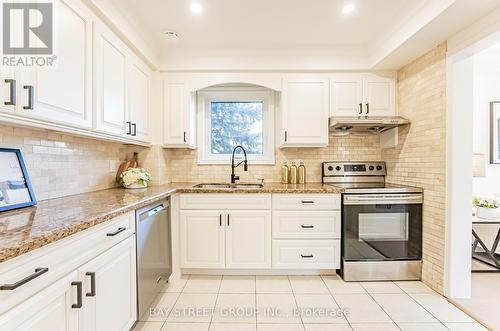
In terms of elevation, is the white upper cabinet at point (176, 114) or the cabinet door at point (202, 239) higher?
the white upper cabinet at point (176, 114)

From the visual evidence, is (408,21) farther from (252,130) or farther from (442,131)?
(252,130)

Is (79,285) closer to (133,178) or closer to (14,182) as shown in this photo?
(14,182)

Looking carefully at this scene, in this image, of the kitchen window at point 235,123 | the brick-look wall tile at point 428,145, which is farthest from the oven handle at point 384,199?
the kitchen window at point 235,123

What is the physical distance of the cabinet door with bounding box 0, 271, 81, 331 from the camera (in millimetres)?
810

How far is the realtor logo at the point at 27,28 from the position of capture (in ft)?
3.83

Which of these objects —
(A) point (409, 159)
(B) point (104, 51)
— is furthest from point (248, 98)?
(A) point (409, 159)

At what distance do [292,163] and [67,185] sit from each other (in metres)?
2.27

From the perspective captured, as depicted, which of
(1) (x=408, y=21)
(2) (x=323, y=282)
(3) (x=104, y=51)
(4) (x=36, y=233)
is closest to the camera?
(4) (x=36, y=233)

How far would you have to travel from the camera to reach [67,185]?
191 centimetres

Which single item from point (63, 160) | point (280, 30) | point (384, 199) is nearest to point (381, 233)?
point (384, 199)

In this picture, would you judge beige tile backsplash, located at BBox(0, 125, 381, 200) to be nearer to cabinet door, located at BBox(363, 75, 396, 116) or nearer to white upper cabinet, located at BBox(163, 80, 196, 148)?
white upper cabinet, located at BBox(163, 80, 196, 148)

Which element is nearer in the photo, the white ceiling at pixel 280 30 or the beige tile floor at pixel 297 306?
the beige tile floor at pixel 297 306

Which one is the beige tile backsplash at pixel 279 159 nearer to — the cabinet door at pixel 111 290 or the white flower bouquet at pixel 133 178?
the white flower bouquet at pixel 133 178

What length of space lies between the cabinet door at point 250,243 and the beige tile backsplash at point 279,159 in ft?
2.48
